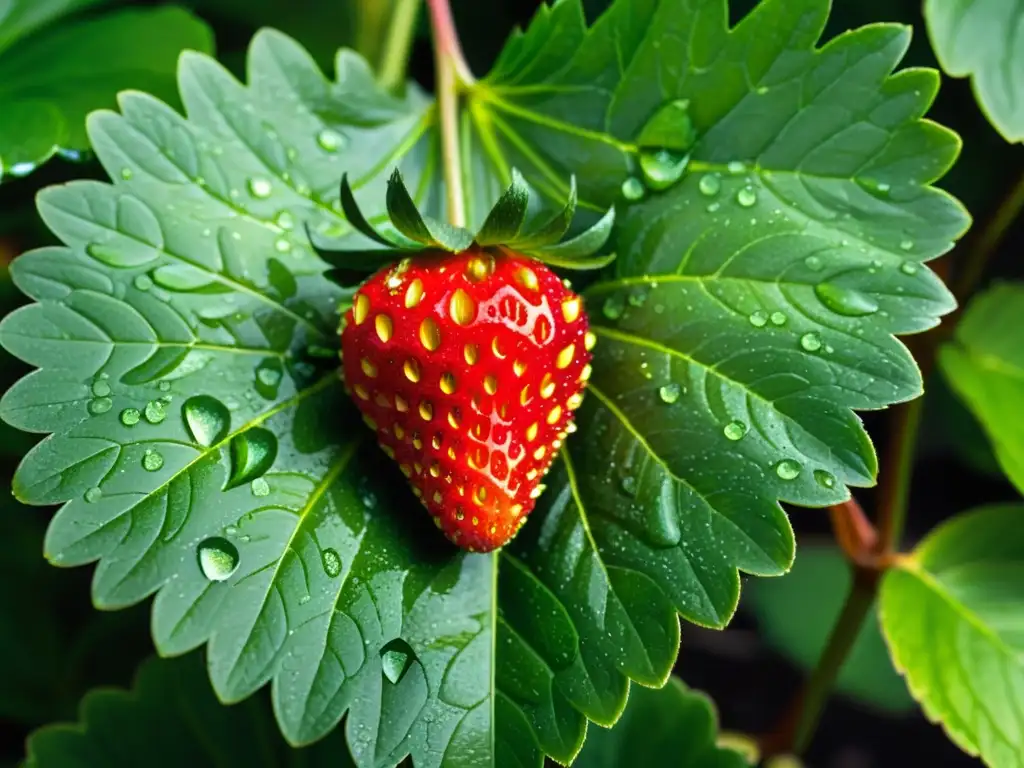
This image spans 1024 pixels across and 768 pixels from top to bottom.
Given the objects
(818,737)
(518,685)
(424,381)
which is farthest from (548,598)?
(818,737)

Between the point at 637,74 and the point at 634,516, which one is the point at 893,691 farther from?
the point at 637,74

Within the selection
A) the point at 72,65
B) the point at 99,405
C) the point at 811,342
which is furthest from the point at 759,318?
the point at 72,65

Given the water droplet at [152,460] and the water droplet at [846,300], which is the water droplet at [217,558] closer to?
the water droplet at [152,460]

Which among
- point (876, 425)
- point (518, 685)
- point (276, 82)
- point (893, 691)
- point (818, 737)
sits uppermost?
point (276, 82)

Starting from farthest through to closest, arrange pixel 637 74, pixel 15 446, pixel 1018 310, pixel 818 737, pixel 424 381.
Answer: pixel 818 737 → pixel 15 446 → pixel 1018 310 → pixel 637 74 → pixel 424 381

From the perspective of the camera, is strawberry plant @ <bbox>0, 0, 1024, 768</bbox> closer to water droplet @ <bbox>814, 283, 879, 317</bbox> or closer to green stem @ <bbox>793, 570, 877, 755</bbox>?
water droplet @ <bbox>814, 283, 879, 317</bbox>

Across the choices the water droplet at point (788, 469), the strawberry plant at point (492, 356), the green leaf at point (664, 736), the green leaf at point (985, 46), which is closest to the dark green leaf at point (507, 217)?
the strawberry plant at point (492, 356)
